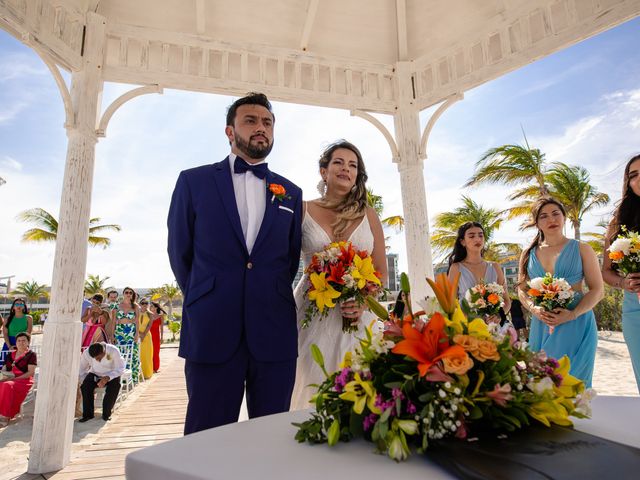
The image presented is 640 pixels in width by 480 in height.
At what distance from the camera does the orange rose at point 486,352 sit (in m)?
1.04

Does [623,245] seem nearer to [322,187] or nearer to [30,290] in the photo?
[322,187]

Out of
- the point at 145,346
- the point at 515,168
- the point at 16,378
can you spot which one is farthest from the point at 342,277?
the point at 515,168

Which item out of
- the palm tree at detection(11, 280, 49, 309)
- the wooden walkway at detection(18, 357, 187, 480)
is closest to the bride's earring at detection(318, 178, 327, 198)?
the wooden walkway at detection(18, 357, 187, 480)

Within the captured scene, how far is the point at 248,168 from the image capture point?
273 cm

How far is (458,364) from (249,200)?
76.8 inches

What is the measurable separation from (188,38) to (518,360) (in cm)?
539

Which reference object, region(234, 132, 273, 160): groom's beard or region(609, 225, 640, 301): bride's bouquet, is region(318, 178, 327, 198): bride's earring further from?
region(609, 225, 640, 301): bride's bouquet

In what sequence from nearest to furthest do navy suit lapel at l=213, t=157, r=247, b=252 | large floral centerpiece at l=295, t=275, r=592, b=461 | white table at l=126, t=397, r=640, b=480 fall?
white table at l=126, t=397, r=640, b=480 → large floral centerpiece at l=295, t=275, r=592, b=461 → navy suit lapel at l=213, t=157, r=247, b=252

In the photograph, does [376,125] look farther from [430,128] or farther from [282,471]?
[282,471]

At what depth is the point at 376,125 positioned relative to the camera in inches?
232

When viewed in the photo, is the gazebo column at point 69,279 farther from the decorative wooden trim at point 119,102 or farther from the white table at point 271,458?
the white table at point 271,458

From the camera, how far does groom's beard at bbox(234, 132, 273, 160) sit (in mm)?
2730

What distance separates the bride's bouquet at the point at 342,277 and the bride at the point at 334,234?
36cm

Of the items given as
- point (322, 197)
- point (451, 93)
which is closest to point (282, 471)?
point (322, 197)
